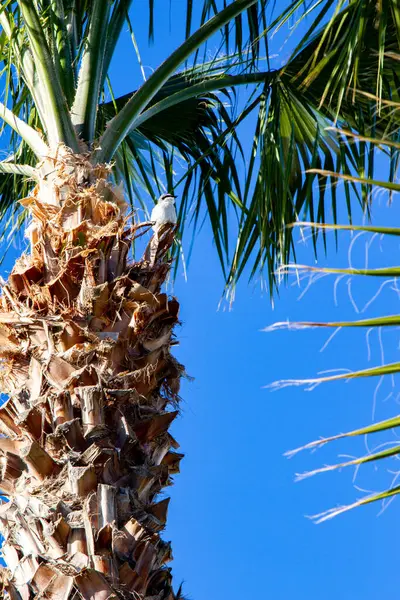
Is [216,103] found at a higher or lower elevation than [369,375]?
higher

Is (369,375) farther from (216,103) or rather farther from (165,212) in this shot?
(216,103)

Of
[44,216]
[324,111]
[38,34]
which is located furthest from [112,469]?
[324,111]

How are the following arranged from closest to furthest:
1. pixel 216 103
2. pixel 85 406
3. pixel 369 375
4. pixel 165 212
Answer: pixel 369 375 → pixel 85 406 → pixel 165 212 → pixel 216 103

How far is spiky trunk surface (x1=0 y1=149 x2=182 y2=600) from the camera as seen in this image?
2463mm

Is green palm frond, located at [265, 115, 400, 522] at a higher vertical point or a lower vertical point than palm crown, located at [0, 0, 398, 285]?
lower

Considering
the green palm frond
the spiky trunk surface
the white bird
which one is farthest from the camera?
the white bird

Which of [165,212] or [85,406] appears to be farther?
[165,212]

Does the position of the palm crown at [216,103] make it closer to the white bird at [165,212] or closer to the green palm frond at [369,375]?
the white bird at [165,212]

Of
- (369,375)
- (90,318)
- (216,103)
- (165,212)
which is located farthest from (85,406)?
(216,103)

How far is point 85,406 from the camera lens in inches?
106

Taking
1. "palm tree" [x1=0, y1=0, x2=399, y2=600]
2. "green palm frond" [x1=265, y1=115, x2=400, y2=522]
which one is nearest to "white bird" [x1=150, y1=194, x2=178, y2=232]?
"palm tree" [x1=0, y1=0, x2=399, y2=600]

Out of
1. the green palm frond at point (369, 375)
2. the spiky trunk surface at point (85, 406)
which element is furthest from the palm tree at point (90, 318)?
the green palm frond at point (369, 375)

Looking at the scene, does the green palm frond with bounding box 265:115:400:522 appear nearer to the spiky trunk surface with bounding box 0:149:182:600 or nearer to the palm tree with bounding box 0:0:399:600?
the palm tree with bounding box 0:0:399:600

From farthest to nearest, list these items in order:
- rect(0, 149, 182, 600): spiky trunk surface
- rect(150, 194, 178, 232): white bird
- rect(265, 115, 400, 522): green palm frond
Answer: rect(150, 194, 178, 232): white bird → rect(0, 149, 182, 600): spiky trunk surface → rect(265, 115, 400, 522): green palm frond
